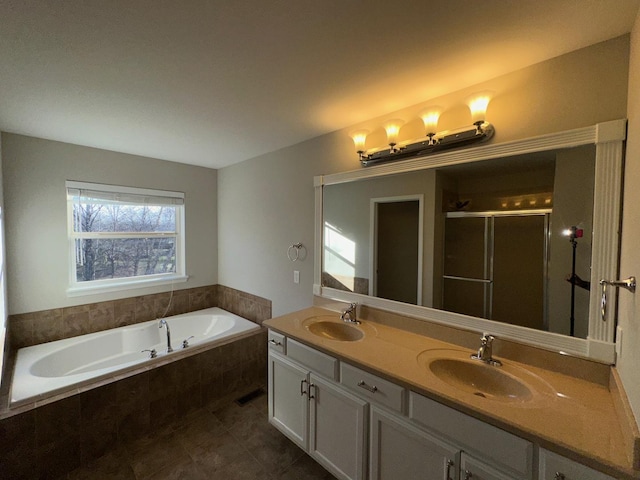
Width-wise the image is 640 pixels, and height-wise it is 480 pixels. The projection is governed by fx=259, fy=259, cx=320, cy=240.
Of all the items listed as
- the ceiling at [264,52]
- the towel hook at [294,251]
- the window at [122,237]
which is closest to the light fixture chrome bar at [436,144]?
the ceiling at [264,52]

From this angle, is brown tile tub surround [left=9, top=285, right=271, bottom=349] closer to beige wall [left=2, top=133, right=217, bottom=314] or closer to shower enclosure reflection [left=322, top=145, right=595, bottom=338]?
beige wall [left=2, top=133, right=217, bottom=314]

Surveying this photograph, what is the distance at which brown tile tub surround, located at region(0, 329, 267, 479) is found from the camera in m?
1.58

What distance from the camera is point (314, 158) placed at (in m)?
2.32

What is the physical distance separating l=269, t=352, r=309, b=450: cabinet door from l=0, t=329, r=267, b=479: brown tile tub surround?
82 cm

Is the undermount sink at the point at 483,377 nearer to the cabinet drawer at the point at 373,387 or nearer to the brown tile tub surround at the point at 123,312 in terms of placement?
the cabinet drawer at the point at 373,387

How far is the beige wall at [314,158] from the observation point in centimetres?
114

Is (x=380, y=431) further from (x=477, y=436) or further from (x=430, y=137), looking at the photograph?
(x=430, y=137)

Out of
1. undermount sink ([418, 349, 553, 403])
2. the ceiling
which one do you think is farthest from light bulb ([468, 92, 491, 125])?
undermount sink ([418, 349, 553, 403])

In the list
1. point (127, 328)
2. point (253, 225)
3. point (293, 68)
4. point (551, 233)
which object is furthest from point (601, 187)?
point (127, 328)

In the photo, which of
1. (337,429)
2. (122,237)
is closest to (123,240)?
(122,237)

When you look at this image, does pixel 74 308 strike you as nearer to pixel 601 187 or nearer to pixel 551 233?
pixel 551 233

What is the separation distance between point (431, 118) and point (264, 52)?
1.00m

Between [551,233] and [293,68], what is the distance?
1528 millimetres

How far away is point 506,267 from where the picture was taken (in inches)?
55.7
